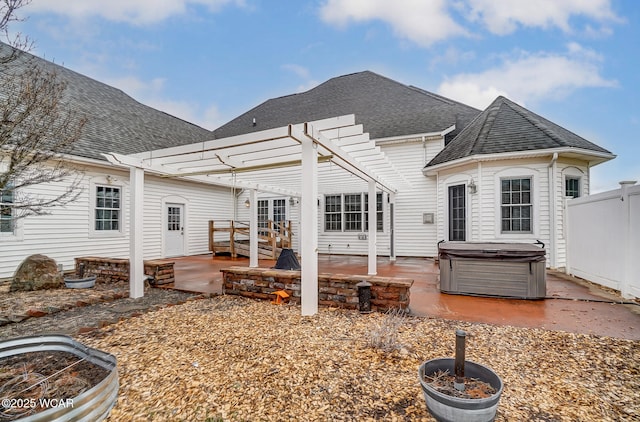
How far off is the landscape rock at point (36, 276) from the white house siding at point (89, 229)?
1052 mm

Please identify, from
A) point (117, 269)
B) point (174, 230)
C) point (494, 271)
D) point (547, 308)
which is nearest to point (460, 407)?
point (547, 308)

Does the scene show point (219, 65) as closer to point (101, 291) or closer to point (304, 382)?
point (101, 291)

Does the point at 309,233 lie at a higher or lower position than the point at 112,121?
lower

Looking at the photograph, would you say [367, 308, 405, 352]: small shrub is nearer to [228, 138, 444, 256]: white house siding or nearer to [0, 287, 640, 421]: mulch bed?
[0, 287, 640, 421]: mulch bed

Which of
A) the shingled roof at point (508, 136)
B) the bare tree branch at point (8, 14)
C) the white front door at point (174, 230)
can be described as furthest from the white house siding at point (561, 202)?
the white front door at point (174, 230)

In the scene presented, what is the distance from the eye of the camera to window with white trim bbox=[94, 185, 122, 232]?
8.50 meters

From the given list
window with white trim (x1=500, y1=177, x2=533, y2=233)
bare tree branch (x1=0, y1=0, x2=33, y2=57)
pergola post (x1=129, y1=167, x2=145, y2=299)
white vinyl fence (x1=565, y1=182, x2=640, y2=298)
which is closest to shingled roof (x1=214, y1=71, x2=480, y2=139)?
window with white trim (x1=500, y1=177, x2=533, y2=233)

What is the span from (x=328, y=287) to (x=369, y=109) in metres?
9.86

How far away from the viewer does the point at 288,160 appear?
227 inches

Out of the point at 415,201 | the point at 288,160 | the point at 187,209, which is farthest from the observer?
the point at 187,209

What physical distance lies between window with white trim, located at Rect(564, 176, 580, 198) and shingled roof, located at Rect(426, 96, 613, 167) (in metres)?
0.82

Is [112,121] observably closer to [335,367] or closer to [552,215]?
[335,367]

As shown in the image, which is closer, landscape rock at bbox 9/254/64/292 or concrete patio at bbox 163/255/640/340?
concrete patio at bbox 163/255/640/340

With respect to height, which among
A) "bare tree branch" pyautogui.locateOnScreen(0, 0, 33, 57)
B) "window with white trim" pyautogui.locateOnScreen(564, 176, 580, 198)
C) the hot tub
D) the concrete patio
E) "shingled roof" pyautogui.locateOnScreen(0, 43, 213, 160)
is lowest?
the concrete patio
